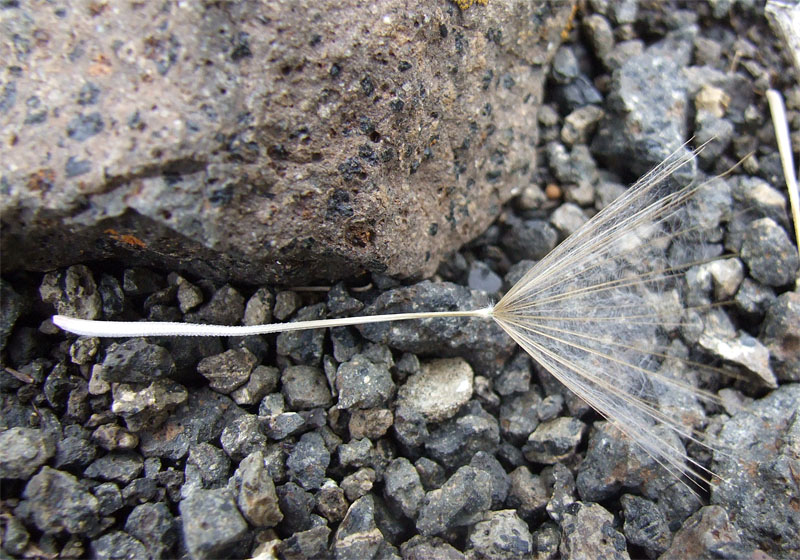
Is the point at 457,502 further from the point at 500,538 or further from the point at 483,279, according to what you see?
the point at 483,279

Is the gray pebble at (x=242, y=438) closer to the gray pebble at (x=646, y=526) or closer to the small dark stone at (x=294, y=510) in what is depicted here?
the small dark stone at (x=294, y=510)

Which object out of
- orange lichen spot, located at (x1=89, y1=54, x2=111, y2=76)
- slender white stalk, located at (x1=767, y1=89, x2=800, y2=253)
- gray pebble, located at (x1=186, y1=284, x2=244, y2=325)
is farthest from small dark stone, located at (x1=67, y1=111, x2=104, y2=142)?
slender white stalk, located at (x1=767, y1=89, x2=800, y2=253)

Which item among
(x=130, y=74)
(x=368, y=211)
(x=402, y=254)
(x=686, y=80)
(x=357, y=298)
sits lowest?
(x=357, y=298)

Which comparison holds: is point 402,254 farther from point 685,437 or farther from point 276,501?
point 685,437

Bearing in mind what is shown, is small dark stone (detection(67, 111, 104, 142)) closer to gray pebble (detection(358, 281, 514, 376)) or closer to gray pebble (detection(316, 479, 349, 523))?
gray pebble (detection(358, 281, 514, 376))

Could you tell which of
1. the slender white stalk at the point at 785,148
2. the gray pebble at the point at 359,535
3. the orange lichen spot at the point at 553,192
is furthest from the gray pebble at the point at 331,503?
the slender white stalk at the point at 785,148

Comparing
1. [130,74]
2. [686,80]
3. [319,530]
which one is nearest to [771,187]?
[686,80]

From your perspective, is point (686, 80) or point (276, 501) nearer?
point (276, 501)

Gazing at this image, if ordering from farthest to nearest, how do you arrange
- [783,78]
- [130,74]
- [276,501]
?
[783,78] < [276,501] < [130,74]
